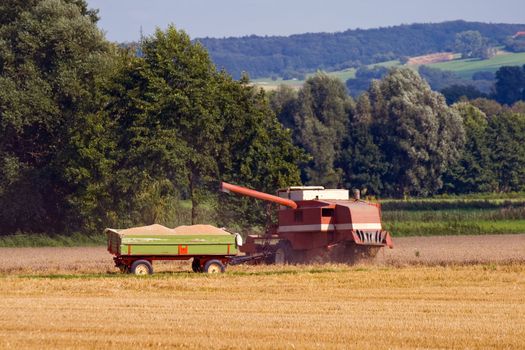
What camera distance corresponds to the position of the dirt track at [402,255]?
139 feet

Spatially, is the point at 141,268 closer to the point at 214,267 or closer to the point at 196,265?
the point at 196,265

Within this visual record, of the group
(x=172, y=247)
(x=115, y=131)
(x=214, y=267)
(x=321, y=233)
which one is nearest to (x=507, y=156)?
(x=115, y=131)

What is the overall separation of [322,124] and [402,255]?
226 ft

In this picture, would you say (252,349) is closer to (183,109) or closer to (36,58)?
(183,109)

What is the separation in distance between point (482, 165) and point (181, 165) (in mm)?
67331

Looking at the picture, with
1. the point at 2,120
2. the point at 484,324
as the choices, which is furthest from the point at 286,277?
the point at 2,120

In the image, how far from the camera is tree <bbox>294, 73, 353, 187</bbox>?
112062 mm

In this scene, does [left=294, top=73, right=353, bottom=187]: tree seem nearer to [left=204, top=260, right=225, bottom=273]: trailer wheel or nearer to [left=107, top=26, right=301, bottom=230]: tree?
[left=107, top=26, right=301, bottom=230]: tree

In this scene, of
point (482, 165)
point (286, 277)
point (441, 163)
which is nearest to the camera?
point (286, 277)

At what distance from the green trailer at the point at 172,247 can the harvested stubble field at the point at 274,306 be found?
65 centimetres

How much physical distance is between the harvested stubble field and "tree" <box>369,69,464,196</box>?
2636 inches

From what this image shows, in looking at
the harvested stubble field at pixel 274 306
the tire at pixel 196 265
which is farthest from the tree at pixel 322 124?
the tire at pixel 196 265

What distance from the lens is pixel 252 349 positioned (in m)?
21.4

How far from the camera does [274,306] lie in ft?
92.1
